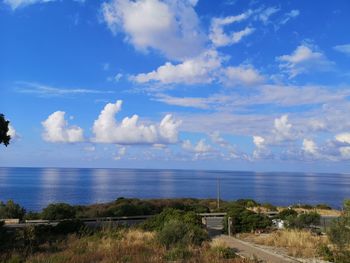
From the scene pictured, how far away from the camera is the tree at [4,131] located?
20498 mm

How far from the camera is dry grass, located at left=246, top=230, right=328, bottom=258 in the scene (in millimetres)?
15652

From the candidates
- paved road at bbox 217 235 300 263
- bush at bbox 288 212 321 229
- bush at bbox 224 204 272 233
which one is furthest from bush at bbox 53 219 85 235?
bush at bbox 288 212 321 229

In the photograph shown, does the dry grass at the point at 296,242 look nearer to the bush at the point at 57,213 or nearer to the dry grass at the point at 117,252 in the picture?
the dry grass at the point at 117,252

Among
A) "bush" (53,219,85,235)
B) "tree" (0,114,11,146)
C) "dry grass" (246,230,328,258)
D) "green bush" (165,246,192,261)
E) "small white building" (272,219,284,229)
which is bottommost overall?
"small white building" (272,219,284,229)

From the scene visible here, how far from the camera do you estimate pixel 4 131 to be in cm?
2058

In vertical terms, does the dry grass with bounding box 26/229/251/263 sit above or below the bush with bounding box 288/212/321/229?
above

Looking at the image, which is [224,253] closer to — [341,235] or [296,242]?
[341,235]

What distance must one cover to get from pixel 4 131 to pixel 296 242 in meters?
14.5

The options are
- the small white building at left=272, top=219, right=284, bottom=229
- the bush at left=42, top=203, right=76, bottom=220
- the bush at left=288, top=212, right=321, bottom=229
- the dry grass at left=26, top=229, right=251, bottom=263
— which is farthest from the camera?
the bush at left=42, top=203, right=76, bottom=220

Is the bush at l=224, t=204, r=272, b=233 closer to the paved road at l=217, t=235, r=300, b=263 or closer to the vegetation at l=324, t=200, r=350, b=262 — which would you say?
the paved road at l=217, t=235, r=300, b=263

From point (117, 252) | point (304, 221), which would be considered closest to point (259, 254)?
point (117, 252)

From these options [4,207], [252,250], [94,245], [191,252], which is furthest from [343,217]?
[4,207]

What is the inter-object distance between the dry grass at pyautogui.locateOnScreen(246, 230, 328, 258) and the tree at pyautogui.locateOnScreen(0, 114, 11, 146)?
1293cm

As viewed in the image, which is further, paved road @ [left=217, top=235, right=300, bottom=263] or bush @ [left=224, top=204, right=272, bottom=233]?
bush @ [left=224, top=204, right=272, bottom=233]
